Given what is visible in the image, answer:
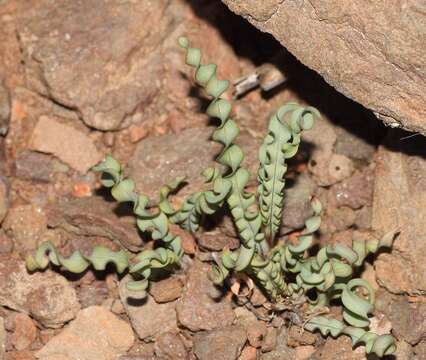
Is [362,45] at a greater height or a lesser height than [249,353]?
greater

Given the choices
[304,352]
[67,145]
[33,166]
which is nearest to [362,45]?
[304,352]

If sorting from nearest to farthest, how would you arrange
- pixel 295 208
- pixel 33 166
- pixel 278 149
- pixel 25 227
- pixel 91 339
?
pixel 278 149 < pixel 91 339 < pixel 295 208 < pixel 25 227 < pixel 33 166

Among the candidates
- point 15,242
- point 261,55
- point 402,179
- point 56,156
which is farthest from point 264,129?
point 15,242

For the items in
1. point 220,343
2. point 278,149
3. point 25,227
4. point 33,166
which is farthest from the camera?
point 33,166


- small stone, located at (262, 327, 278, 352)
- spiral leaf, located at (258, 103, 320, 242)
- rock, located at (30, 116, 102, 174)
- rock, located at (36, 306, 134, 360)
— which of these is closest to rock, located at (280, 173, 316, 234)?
spiral leaf, located at (258, 103, 320, 242)

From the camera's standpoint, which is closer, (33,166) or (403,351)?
(403,351)

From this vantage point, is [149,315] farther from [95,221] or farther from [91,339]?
[95,221]

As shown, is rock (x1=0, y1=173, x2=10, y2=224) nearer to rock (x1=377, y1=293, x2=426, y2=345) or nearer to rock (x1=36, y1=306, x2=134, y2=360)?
rock (x1=36, y1=306, x2=134, y2=360)
